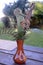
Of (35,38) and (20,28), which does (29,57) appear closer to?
(20,28)

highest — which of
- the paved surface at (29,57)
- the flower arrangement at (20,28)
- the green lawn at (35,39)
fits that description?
the flower arrangement at (20,28)

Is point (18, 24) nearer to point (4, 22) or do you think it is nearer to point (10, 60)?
point (10, 60)

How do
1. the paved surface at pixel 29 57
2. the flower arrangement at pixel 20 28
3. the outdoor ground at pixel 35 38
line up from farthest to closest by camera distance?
1. the outdoor ground at pixel 35 38
2. the paved surface at pixel 29 57
3. the flower arrangement at pixel 20 28

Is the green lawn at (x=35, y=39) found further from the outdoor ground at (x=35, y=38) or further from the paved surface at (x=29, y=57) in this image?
the paved surface at (x=29, y=57)

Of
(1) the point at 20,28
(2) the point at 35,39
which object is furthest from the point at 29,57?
(2) the point at 35,39

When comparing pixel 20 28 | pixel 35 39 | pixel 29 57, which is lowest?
pixel 35 39

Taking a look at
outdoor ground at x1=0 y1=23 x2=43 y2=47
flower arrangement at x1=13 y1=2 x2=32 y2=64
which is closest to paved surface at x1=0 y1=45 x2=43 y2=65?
flower arrangement at x1=13 y1=2 x2=32 y2=64

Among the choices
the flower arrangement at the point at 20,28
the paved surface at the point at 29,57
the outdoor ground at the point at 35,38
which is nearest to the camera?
the flower arrangement at the point at 20,28

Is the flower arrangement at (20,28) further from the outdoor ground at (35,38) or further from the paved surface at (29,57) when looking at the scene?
the outdoor ground at (35,38)

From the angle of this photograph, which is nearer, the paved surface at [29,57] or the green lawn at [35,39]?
the paved surface at [29,57]

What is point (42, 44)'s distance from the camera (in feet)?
10.2

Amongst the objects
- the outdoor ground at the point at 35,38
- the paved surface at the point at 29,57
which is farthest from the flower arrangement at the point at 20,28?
the outdoor ground at the point at 35,38

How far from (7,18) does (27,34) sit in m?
2.20

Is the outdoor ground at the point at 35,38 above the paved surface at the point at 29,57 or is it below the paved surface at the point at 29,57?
below
